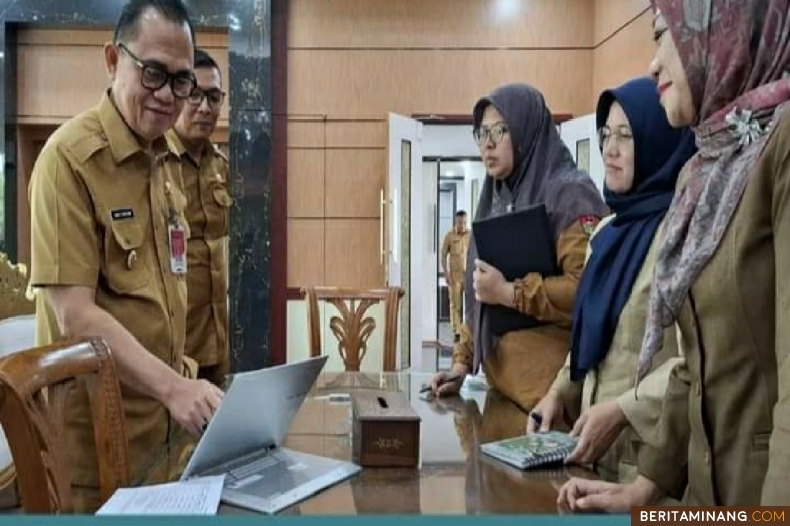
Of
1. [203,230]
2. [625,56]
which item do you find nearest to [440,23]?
[625,56]

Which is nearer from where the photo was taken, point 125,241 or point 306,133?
point 125,241

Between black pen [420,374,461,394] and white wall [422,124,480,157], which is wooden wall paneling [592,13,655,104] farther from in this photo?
black pen [420,374,461,394]

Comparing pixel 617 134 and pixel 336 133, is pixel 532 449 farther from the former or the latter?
pixel 336 133

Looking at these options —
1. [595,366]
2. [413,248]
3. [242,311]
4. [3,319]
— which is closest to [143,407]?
[3,319]

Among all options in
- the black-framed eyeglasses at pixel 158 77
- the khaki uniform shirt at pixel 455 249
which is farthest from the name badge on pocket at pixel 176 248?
the khaki uniform shirt at pixel 455 249

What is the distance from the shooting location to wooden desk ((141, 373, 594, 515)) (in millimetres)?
1059

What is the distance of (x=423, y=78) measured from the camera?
5.26m

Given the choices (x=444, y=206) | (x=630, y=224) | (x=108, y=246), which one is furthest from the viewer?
(x=444, y=206)

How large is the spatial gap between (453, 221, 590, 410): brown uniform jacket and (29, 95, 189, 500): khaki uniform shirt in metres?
0.86

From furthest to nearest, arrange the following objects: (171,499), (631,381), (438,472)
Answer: (631,381), (438,472), (171,499)

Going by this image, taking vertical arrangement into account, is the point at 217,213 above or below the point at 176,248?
above

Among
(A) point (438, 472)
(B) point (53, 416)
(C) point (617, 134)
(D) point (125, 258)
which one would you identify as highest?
(C) point (617, 134)

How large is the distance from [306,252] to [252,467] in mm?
4014

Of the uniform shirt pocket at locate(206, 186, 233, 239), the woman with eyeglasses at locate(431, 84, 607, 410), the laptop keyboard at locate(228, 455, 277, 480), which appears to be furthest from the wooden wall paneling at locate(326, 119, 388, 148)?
the laptop keyboard at locate(228, 455, 277, 480)
